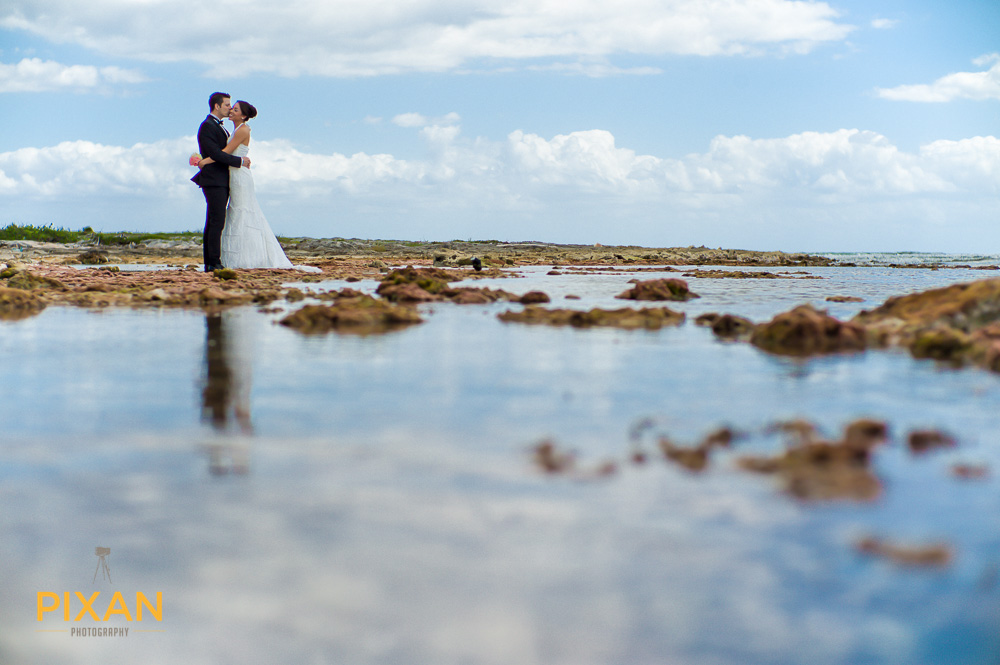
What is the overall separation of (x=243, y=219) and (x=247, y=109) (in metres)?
1.91

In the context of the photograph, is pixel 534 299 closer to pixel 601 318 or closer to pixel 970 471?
pixel 601 318

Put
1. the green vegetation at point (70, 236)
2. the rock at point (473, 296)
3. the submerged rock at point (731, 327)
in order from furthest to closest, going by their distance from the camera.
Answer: the green vegetation at point (70, 236) → the rock at point (473, 296) → the submerged rock at point (731, 327)

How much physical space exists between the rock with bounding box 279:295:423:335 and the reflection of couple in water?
47 centimetres

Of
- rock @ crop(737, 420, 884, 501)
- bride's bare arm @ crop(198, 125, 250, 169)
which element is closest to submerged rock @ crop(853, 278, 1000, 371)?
rock @ crop(737, 420, 884, 501)

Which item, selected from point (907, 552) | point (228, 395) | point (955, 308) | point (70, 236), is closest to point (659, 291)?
point (955, 308)

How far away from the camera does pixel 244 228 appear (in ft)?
45.2

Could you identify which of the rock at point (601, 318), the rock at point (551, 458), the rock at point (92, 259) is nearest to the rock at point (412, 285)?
the rock at point (601, 318)

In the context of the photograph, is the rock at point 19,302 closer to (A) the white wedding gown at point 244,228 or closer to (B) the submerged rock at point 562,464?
(A) the white wedding gown at point 244,228

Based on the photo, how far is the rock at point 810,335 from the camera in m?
5.40

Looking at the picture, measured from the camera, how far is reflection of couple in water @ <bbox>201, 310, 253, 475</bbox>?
8.75ft

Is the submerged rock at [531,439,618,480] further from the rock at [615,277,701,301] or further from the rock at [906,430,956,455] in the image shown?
the rock at [615,277,701,301]

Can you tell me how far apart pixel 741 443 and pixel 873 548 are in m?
0.94

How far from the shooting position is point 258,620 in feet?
5.48

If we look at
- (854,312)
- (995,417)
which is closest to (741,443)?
(995,417)
